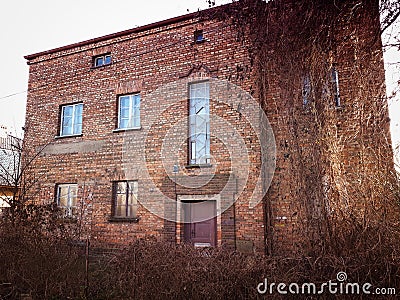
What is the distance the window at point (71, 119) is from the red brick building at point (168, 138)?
0.14ft

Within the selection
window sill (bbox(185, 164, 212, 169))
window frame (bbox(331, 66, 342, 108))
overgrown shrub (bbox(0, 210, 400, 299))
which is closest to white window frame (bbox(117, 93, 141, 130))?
window sill (bbox(185, 164, 212, 169))

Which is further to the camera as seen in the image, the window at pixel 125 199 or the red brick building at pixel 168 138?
the window at pixel 125 199

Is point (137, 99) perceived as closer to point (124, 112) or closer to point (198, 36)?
point (124, 112)

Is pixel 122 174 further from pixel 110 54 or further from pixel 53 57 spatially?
pixel 53 57

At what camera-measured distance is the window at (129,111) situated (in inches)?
423

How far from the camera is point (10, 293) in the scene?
6.05 metres

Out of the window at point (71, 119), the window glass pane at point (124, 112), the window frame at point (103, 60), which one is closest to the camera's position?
the window glass pane at point (124, 112)

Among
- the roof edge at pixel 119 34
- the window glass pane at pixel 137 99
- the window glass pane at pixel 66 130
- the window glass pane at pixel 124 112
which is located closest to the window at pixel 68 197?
the window glass pane at pixel 66 130

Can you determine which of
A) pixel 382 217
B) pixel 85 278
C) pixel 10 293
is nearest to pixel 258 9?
pixel 382 217

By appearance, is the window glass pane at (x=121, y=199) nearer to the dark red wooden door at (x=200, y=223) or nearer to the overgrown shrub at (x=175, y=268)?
the dark red wooden door at (x=200, y=223)

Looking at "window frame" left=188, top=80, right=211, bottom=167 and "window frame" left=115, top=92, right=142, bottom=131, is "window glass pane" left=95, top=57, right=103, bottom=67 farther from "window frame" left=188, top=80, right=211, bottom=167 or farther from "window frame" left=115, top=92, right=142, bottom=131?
"window frame" left=188, top=80, right=211, bottom=167

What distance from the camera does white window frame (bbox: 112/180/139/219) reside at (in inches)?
398

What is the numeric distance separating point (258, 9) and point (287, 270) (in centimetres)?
640

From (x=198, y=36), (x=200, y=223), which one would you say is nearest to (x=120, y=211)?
(x=200, y=223)
